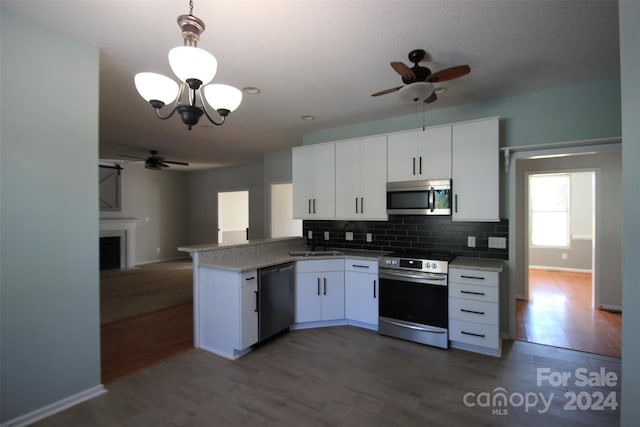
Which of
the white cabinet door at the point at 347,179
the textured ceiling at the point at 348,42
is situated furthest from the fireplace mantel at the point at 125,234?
the white cabinet door at the point at 347,179

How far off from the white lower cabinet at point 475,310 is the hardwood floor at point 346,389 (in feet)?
0.42

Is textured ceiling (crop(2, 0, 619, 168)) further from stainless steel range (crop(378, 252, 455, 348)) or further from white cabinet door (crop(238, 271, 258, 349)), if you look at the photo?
white cabinet door (crop(238, 271, 258, 349))

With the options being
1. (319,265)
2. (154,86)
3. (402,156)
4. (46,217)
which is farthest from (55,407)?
(402,156)

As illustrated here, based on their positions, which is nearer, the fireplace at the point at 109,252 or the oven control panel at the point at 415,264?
the oven control panel at the point at 415,264

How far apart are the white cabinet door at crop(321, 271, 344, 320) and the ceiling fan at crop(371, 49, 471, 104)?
2190 millimetres

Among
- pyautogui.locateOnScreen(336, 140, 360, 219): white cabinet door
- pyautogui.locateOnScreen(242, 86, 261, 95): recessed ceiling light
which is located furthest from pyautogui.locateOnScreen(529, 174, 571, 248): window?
pyautogui.locateOnScreen(242, 86, 261, 95): recessed ceiling light

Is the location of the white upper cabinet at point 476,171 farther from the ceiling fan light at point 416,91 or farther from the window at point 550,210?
the window at point 550,210

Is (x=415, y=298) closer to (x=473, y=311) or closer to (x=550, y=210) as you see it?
(x=473, y=311)

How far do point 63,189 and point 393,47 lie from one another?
8.45 ft

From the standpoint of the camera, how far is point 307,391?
90.8 inches

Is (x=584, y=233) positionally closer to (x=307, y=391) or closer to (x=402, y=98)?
(x=402, y=98)

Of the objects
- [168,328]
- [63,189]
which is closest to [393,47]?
[63,189]

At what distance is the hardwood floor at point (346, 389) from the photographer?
2.00m

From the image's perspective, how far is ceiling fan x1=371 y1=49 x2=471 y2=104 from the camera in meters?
2.08
